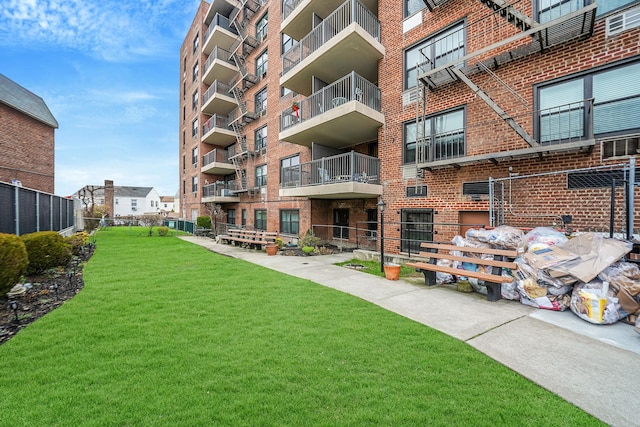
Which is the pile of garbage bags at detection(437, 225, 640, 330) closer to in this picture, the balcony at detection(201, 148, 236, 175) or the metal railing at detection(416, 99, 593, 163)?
the metal railing at detection(416, 99, 593, 163)

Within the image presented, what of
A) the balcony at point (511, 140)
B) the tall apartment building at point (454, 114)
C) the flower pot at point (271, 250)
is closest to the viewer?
the tall apartment building at point (454, 114)

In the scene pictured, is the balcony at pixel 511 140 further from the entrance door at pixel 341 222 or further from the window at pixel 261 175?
the window at pixel 261 175

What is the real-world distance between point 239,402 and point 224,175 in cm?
2514

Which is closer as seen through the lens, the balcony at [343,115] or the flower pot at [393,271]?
the flower pot at [393,271]

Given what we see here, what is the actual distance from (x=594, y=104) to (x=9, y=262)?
12694mm

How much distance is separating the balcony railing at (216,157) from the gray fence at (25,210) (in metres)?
10.9

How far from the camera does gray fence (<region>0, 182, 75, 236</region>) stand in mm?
8383

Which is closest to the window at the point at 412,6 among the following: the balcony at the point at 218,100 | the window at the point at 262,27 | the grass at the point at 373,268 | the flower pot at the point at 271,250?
the grass at the point at 373,268

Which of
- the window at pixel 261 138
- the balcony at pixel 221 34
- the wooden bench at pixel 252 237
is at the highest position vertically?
the balcony at pixel 221 34

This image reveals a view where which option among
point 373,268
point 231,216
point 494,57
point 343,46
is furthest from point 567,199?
point 231,216

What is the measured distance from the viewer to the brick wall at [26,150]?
17.8 meters

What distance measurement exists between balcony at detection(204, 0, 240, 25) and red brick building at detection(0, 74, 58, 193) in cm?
1592

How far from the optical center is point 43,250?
748 cm

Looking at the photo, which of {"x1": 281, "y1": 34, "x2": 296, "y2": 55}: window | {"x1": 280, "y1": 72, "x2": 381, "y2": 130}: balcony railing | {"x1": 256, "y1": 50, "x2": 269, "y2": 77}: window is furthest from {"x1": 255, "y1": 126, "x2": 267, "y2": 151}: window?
{"x1": 280, "y1": 72, "x2": 381, "y2": 130}: balcony railing
